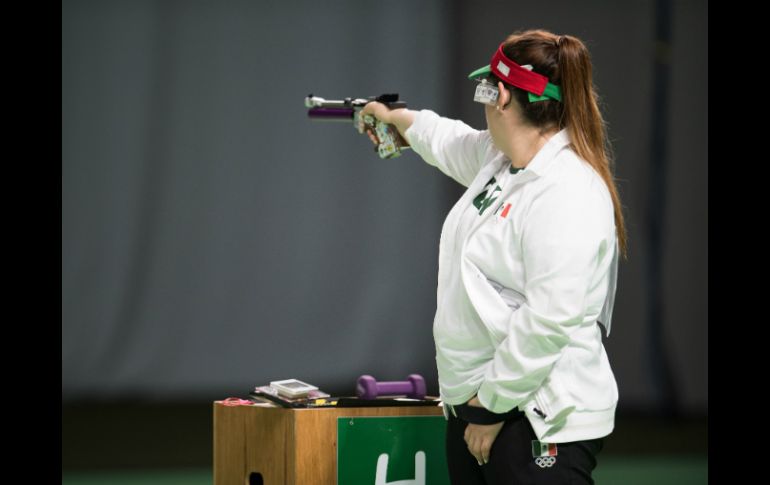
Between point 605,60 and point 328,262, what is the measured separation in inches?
71.9

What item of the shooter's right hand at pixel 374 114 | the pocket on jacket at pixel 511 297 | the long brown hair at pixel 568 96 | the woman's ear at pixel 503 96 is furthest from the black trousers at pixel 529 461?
the shooter's right hand at pixel 374 114

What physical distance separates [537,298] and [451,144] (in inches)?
26.1

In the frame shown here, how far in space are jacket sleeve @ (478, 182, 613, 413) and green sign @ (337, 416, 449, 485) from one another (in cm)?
59

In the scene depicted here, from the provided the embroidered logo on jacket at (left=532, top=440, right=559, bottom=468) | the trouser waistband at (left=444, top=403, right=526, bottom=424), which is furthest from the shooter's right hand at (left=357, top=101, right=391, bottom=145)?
the embroidered logo on jacket at (left=532, top=440, right=559, bottom=468)

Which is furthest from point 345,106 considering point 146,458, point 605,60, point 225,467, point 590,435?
point 605,60

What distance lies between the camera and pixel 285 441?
2232mm

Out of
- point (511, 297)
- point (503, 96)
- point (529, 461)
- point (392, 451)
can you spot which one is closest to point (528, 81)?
point (503, 96)

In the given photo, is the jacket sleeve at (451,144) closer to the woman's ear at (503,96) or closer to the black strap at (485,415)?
the woman's ear at (503,96)

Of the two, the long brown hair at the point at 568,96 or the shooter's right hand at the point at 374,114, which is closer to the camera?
the long brown hair at the point at 568,96

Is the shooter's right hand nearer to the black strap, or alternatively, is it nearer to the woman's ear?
the woman's ear

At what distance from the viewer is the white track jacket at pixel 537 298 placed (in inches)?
65.5

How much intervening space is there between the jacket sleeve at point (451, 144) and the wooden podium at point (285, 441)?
619mm

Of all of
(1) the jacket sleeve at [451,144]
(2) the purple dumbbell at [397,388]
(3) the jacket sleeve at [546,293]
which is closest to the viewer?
(3) the jacket sleeve at [546,293]

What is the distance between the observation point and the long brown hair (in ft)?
Answer: 5.91
